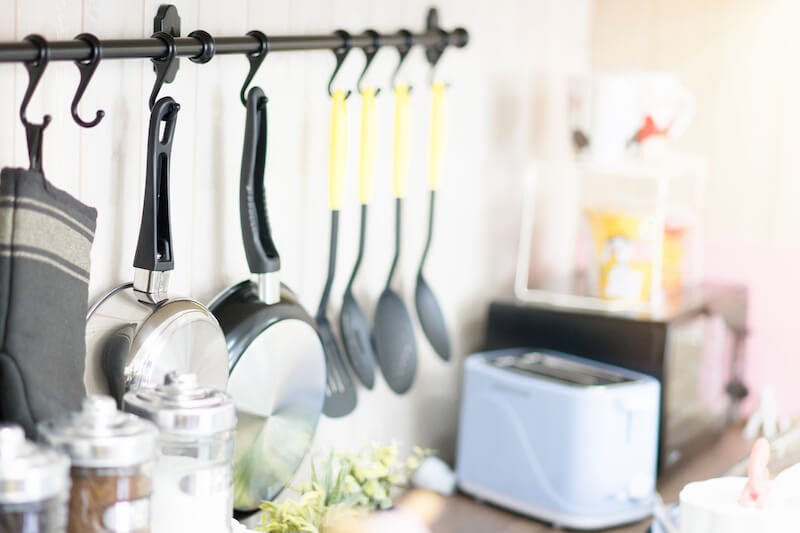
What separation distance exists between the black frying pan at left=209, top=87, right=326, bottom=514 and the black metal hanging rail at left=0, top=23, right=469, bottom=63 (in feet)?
0.20

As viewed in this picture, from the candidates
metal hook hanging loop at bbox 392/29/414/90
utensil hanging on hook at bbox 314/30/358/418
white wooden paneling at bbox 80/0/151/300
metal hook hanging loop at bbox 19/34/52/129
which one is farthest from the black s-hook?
metal hook hanging loop at bbox 392/29/414/90

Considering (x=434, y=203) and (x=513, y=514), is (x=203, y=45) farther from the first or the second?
(x=513, y=514)

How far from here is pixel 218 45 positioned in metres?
0.95

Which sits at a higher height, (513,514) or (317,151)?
(317,151)

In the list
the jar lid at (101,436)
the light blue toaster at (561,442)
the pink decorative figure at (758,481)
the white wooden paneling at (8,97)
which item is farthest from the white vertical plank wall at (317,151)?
the pink decorative figure at (758,481)

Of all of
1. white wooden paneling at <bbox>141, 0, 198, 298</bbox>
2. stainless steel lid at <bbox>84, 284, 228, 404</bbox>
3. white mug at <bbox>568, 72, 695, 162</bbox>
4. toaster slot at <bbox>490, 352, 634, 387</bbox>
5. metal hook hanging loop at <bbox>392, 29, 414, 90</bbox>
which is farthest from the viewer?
white mug at <bbox>568, 72, 695, 162</bbox>

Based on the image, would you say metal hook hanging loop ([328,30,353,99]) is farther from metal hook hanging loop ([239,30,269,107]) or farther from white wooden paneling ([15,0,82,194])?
white wooden paneling ([15,0,82,194])

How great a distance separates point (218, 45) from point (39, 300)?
317mm

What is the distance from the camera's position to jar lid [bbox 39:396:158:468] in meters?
0.69

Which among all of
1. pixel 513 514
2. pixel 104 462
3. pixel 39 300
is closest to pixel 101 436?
pixel 104 462

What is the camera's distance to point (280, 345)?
1.06 metres

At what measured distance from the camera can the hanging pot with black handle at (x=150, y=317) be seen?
0.88 meters

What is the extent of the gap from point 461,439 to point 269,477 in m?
0.39

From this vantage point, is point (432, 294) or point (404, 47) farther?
point (432, 294)
